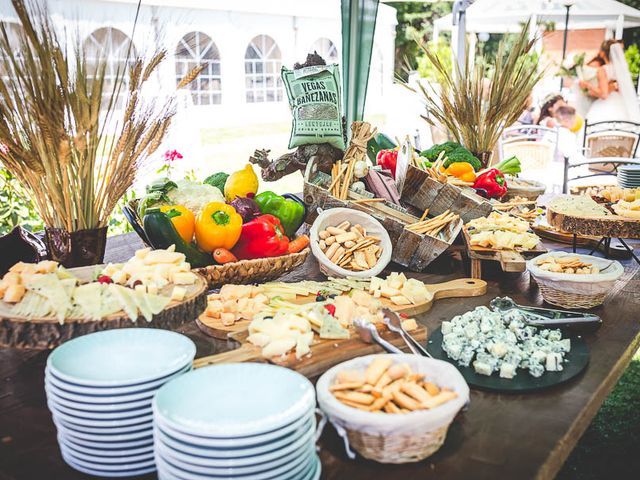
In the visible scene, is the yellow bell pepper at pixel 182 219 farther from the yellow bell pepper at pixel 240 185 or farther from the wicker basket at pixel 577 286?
the wicker basket at pixel 577 286

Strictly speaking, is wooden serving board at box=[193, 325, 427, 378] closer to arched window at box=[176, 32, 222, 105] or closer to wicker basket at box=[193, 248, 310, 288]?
wicker basket at box=[193, 248, 310, 288]

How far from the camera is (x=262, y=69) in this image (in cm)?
1048

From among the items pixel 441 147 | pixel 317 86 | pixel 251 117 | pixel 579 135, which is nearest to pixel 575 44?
pixel 579 135

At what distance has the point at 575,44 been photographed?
16.3 metres

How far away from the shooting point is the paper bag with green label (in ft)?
8.47

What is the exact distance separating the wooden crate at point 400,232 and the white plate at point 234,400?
4.36ft

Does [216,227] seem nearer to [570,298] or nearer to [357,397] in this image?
[357,397]

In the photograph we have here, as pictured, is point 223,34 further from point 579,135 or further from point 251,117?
point 579,135

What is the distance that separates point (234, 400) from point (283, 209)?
132cm

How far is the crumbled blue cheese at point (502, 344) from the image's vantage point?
1.56 m

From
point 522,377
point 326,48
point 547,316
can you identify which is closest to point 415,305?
point 547,316

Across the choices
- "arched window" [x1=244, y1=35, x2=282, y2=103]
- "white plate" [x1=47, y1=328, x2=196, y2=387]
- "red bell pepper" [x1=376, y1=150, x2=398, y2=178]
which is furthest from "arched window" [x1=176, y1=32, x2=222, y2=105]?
"white plate" [x1=47, y1=328, x2=196, y2=387]

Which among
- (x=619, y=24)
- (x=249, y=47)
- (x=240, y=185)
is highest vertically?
(x=619, y=24)

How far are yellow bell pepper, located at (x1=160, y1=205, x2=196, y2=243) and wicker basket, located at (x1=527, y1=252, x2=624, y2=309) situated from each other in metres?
1.13
